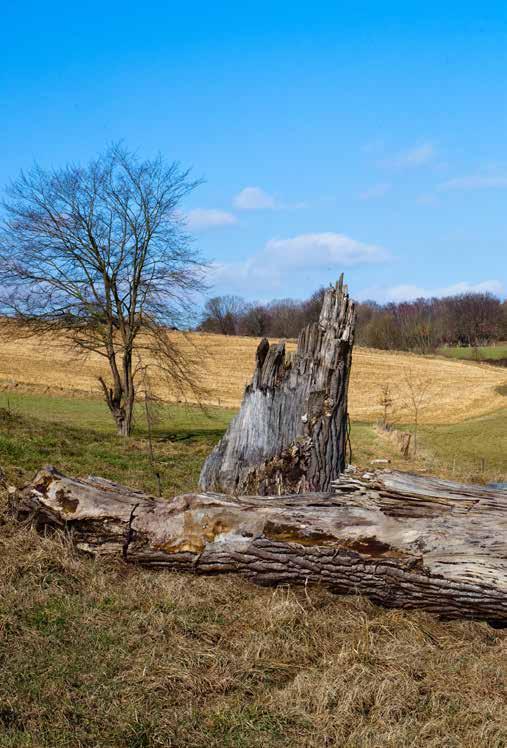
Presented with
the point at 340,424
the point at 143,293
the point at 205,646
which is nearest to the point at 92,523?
the point at 205,646

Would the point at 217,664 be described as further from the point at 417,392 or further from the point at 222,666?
the point at 417,392

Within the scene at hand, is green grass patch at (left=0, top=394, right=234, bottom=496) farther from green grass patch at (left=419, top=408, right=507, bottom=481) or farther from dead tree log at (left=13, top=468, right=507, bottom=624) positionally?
green grass patch at (left=419, top=408, right=507, bottom=481)

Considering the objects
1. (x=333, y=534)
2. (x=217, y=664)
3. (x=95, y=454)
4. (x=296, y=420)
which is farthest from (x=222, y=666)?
(x=95, y=454)

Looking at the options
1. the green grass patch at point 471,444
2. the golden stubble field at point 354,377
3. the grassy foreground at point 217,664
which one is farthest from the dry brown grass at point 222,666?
the golden stubble field at point 354,377

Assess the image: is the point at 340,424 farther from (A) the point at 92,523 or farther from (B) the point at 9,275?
(B) the point at 9,275

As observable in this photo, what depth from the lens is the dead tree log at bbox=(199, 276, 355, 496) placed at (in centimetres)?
737

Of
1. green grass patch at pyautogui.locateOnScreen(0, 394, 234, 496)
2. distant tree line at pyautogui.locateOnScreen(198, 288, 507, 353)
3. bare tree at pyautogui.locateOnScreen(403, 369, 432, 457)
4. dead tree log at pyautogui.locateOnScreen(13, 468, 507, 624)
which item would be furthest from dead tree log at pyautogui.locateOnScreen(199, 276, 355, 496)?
distant tree line at pyautogui.locateOnScreen(198, 288, 507, 353)

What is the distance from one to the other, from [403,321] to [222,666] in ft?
321

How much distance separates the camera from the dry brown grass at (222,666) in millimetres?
3662

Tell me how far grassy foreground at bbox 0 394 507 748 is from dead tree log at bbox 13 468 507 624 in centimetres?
15

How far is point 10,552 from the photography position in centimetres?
569

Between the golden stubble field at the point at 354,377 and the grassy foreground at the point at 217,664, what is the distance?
3155 centimetres

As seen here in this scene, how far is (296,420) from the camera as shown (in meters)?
7.58

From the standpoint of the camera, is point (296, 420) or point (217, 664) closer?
point (217, 664)
